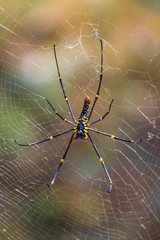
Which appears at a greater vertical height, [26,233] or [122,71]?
[122,71]

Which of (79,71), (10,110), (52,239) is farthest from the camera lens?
(52,239)

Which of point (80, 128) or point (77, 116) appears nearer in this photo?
point (80, 128)

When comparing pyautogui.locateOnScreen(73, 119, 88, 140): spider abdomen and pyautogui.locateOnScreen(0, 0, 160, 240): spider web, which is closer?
pyautogui.locateOnScreen(73, 119, 88, 140): spider abdomen

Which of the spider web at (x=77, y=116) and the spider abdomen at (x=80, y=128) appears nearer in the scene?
the spider abdomen at (x=80, y=128)

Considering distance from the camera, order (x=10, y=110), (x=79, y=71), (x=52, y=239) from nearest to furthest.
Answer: (x=79, y=71), (x=10, y=110), (x=52, y=239)

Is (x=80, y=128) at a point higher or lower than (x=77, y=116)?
lower

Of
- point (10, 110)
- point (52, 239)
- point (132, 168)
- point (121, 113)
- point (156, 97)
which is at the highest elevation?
point (156, 97)

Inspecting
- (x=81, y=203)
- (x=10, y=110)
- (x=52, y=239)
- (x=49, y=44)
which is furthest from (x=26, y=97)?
(x=52, y=239)

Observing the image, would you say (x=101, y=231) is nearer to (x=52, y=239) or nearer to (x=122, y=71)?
(x=52, y=239)
